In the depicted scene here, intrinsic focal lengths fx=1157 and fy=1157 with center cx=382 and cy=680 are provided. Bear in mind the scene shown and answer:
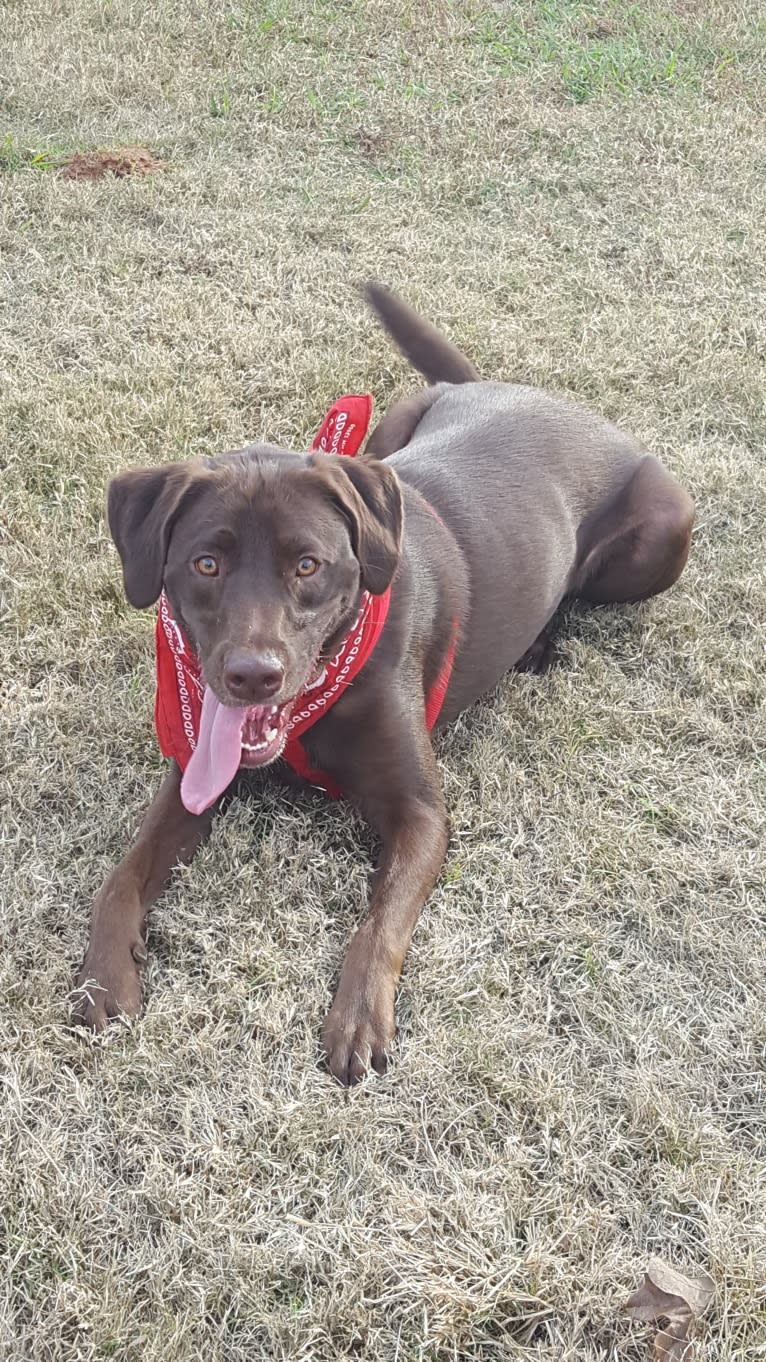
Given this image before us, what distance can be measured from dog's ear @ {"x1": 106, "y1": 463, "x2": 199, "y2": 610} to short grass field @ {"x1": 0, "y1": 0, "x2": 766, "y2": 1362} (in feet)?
2.37

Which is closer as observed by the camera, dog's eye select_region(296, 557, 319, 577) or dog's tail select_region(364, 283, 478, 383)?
dog's eye select_region(296, 557, 319, 577)

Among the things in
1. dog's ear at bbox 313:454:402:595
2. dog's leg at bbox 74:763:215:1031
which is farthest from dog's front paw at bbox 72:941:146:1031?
dog's ear at bbox 313:454:402:595

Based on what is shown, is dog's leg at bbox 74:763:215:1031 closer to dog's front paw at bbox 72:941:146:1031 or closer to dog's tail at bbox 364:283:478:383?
dog's front paw at bbox 72:941:146:1031

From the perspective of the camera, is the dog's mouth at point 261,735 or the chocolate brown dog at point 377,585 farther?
the dog's mouth at point 261,735

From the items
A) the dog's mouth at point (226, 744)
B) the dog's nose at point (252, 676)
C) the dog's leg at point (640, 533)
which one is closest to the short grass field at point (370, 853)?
the dog's leg at point (640, 533)

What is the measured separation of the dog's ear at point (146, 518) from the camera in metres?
2.65

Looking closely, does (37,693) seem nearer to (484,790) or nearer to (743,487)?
(484,790)

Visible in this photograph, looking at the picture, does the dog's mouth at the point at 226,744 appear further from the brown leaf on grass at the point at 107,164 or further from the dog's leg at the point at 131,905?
the brown leaf on grass at the point at 107,164

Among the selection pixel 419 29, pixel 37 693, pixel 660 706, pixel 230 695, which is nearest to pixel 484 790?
pixel 660 706

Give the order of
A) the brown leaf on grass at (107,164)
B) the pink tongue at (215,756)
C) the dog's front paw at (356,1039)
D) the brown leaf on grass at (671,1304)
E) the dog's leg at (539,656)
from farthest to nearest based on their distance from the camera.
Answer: the brown leaf on grass at (107,164) → the dog's leg at (539,656) → the pink tongue at (215,756) → the dog's front paw at (356,1039) → the brown leaf on grass at (671,1304)

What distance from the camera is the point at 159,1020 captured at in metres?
2.57

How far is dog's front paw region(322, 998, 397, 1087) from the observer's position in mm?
2498

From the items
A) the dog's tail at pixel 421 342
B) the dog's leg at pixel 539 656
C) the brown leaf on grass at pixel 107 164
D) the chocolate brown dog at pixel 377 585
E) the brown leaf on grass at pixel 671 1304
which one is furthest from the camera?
the brown leaf on grass at pixel 107 164

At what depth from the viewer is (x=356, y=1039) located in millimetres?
2525
